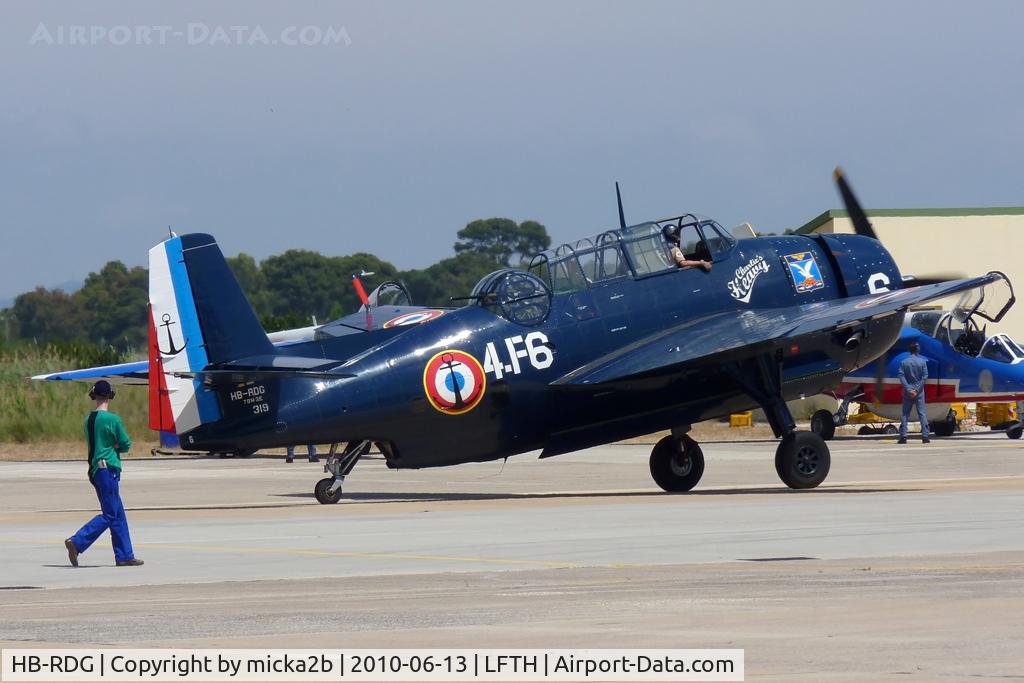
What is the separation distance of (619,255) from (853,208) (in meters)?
5.30

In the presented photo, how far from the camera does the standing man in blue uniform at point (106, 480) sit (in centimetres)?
1388

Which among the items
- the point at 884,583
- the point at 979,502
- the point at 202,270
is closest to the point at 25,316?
the point at 202,270

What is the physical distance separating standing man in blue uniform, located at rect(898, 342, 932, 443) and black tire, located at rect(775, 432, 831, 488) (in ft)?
49.0

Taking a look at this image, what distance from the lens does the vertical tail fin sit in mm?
19516

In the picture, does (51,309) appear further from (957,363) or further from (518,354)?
(518,354)

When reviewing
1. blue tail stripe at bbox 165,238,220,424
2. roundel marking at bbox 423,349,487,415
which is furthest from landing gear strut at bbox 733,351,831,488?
blue tail stripe at bbox 165,238,220,424

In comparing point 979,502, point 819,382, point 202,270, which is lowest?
point 979,502

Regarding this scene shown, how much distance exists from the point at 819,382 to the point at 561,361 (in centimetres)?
372

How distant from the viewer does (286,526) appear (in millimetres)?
17391

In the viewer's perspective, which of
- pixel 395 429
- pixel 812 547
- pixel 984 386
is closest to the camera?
pixel 812 547

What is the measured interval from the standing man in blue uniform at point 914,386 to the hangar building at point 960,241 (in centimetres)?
2128

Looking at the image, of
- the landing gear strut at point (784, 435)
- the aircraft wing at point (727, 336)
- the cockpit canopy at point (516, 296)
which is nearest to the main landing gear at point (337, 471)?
the cockpit canopy at point (516, 296)

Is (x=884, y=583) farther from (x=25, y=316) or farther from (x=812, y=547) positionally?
(x=25, y=316)

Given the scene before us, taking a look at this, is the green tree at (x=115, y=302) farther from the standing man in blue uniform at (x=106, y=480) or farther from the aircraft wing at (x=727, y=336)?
the standing man in blue uniform at (x=106, y=480)
